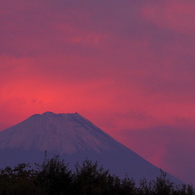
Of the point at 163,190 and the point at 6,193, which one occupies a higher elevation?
the point at 163,190

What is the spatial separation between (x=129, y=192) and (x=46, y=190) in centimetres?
855

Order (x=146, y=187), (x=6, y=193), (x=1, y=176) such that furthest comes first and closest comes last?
(x=1, y=176) → (x=146, y=187) → (x=6, y=193)

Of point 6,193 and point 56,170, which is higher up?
point 56,170

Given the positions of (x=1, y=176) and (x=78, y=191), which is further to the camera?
(x=1, y=176)

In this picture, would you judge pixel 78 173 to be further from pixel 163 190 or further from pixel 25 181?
pixel 163 190

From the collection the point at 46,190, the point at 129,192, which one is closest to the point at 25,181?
the point at 46,190

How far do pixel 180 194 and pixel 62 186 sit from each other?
12239 millimetres

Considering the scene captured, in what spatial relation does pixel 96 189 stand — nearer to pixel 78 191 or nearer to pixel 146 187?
pixel 78 191

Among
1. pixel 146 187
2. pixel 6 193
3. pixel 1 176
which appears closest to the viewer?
pixel 6 193

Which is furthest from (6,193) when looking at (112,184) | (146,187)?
(146,187)

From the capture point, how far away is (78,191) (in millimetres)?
50812

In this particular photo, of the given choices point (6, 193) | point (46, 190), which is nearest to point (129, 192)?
point (46, 190)

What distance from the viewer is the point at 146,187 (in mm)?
51531

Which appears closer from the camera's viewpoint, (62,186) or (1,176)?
(62,186)
